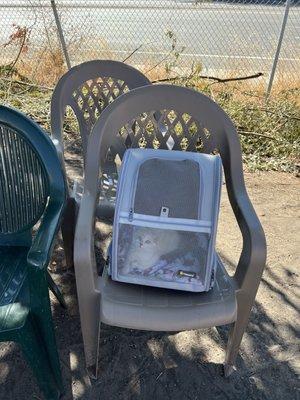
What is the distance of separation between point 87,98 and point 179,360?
1.61 metres

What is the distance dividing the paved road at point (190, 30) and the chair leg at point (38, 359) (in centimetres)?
469

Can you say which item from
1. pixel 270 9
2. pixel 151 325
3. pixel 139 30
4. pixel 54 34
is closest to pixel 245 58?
→ pixel 270 9

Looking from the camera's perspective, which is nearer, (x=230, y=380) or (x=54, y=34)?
(x=230, y=380)

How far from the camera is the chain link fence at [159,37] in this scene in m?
5.43

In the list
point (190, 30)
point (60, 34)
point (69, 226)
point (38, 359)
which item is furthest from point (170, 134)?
point (190, 30)

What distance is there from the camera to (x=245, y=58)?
6125 millimetres

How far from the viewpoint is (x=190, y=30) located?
7395 millimetres

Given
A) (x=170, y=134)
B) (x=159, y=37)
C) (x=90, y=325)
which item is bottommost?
(x=90, y=325)

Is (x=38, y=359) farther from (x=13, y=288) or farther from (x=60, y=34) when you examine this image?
(x=60, y=34)

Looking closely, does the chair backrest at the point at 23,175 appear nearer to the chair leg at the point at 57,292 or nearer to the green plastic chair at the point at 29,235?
the green plastic chair at the point at 29,235

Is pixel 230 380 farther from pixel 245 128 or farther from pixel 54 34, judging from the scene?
pixel 54 34

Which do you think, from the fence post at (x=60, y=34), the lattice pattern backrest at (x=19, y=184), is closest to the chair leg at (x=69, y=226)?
the lattice pattern backrest at (x=19, y=184)

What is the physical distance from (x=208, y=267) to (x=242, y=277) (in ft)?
0.46

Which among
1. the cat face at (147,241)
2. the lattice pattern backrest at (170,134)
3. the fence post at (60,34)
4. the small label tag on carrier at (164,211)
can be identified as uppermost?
the fence post at (60,34)
